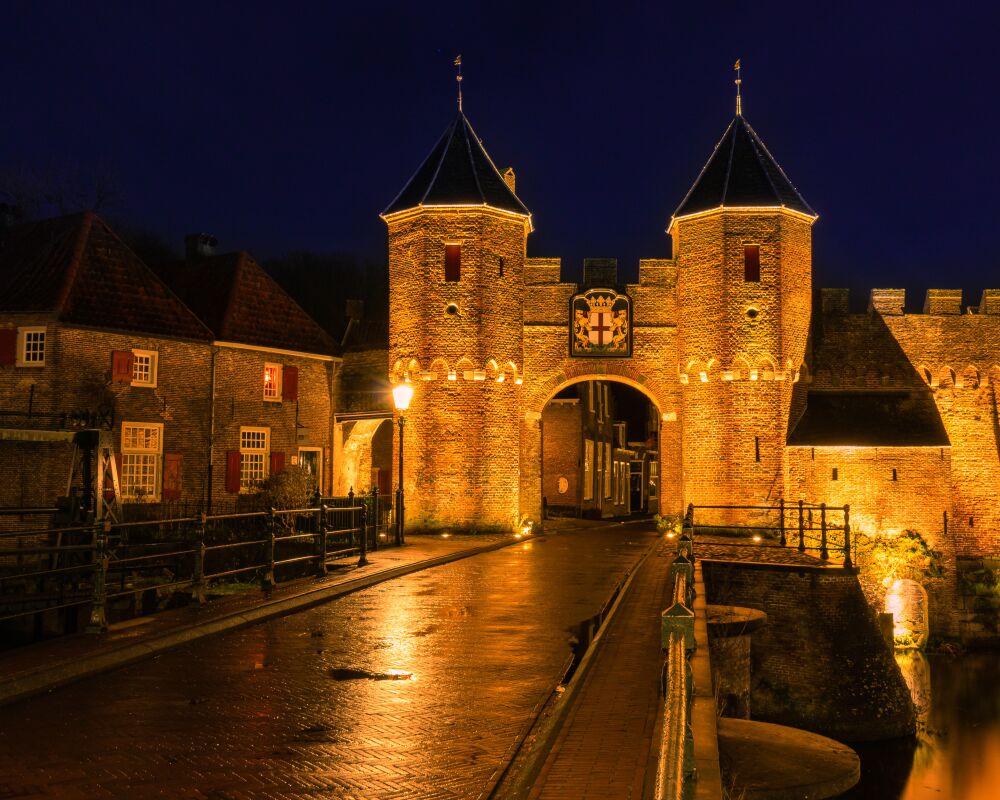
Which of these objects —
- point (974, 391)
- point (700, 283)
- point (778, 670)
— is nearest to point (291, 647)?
point (778, 670)

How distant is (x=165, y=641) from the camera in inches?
344

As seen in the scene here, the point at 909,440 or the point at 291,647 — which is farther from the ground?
the point at 909,440

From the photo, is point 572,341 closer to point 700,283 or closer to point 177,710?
point 700,283

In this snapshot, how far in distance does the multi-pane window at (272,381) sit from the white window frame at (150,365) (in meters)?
3.66

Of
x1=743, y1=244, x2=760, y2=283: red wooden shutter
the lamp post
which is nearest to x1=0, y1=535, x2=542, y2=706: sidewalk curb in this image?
the lamp post

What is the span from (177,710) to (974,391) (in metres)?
25.2

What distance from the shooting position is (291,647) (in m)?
9.00

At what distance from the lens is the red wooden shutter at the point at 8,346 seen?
23188 mm

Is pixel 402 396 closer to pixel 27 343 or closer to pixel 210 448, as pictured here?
pixel 210 448

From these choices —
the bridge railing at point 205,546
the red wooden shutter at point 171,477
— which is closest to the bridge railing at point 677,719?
the bridge railing at point 205,546

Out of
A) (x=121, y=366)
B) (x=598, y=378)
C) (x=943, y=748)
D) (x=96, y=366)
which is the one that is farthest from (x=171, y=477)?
(x=943, y=748)

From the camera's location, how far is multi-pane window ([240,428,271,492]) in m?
27.1

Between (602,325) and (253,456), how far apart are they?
10655mm

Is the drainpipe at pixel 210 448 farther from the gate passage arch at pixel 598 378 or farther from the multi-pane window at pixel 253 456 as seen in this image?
the gate passage arch at pixel 598 378
